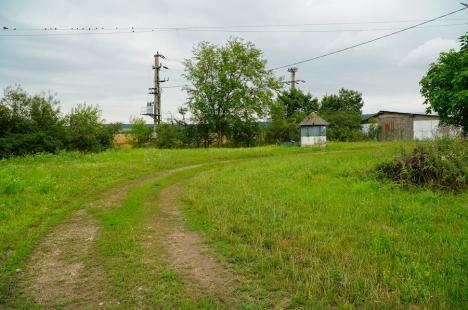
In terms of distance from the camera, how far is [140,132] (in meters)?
38.7

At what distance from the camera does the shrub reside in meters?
10.6

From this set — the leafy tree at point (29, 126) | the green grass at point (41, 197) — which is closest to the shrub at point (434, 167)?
the green grass at point (41, 197)

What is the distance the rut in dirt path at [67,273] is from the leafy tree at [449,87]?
14441 mm

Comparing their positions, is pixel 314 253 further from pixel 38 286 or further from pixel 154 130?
pixel 154 130

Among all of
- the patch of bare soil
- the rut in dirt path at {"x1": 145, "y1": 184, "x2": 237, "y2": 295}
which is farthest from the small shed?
the patch of bare soil

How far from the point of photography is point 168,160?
20312 mm

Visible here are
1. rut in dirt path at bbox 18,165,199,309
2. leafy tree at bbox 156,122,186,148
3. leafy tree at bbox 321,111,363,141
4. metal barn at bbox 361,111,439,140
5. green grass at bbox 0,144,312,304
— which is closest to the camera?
rut in dirt path at bbox 18,165,199,309

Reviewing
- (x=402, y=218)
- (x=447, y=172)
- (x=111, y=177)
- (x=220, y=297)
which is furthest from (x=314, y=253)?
(x=111, y=177)

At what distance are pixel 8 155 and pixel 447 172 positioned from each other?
28131 millimetres

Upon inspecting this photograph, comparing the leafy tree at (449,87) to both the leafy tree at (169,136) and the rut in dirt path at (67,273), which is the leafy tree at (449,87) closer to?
the rut in dirt path at (67,273)

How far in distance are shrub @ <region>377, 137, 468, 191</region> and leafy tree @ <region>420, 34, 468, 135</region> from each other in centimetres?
395

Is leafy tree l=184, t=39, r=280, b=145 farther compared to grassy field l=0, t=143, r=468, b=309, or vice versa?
leafy tree l=184, t=39, r=280, b=145

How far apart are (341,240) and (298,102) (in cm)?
4594

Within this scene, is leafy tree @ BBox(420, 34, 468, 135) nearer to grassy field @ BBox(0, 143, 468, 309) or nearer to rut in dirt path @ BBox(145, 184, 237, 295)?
grassy field @ BBox(0, 143, 468, 309)
